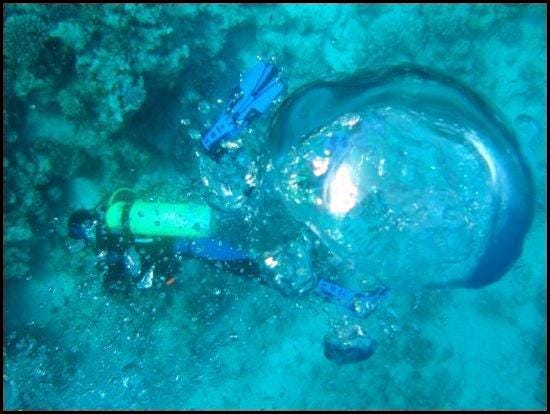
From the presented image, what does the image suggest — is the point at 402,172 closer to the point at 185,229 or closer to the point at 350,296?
the point at 350,296

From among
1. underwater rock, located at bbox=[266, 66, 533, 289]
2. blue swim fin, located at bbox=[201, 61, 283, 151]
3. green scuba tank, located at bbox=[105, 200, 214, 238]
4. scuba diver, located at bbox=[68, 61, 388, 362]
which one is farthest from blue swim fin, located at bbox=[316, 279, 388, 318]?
blue swim fin, located at bbox=[201, 61, 283, 151]

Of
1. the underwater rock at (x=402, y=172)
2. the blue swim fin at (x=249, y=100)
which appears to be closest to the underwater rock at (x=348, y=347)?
the underwater rock at (x=402, y=172)

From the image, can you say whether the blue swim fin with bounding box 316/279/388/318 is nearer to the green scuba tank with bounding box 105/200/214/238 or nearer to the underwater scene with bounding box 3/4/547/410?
the underwater scene with bounding box 3/4/547/410

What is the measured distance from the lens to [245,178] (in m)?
4.43

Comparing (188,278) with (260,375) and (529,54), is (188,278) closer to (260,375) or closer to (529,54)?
(260,375)

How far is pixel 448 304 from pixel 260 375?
122 inches

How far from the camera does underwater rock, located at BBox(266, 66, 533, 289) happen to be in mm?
4602

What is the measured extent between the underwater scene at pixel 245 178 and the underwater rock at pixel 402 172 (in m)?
0.02

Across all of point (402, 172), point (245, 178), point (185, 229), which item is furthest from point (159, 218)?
point (402, 172)

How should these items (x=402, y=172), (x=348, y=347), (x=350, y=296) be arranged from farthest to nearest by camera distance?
(x=348, y=347), (x=402, y=172), (x=350, y=296)

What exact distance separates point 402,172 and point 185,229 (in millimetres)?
2702

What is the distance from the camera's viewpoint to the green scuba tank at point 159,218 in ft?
13.3

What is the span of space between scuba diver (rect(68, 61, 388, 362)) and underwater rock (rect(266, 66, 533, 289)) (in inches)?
20.5

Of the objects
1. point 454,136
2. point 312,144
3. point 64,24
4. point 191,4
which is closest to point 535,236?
point 454,136
